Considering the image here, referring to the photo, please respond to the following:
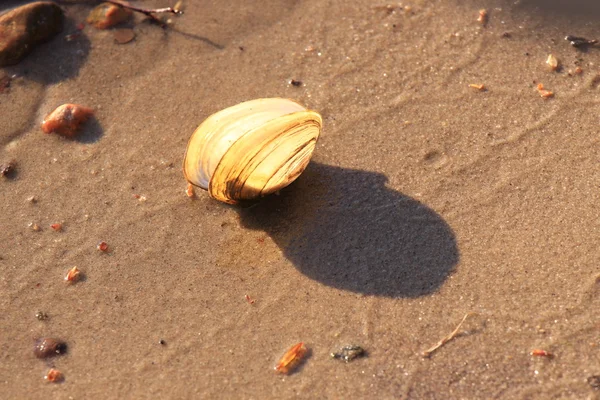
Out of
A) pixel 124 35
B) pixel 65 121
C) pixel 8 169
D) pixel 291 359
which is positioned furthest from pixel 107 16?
pixel 291 359

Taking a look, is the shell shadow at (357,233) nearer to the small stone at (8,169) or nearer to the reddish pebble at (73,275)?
the reddish pebble at (73,275)

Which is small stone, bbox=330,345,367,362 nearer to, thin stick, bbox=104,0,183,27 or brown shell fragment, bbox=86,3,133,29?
thin stick, bbox=104,0,183,27

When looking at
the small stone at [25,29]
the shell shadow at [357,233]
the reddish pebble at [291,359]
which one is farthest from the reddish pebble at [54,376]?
the small stone at [25,29]

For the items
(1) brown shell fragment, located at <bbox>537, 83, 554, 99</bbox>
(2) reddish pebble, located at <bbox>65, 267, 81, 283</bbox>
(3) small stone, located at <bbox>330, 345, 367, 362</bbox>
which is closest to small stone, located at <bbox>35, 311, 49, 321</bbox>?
(2) reddish pebble, located at <bbox>65, 267, 81, 283</bbox>

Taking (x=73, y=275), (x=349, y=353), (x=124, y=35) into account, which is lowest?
(x=73, y=275)

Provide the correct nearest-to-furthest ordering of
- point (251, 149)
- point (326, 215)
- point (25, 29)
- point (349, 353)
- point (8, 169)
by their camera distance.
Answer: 1. point (349, 353)
2. point (251, 149)
3. point (326, 215)
4. point (8, 169)
5. point (25, 29)

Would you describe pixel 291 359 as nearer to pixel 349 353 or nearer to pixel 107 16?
pixel 349 353

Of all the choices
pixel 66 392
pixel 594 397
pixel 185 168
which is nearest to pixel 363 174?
pixel 185 168
